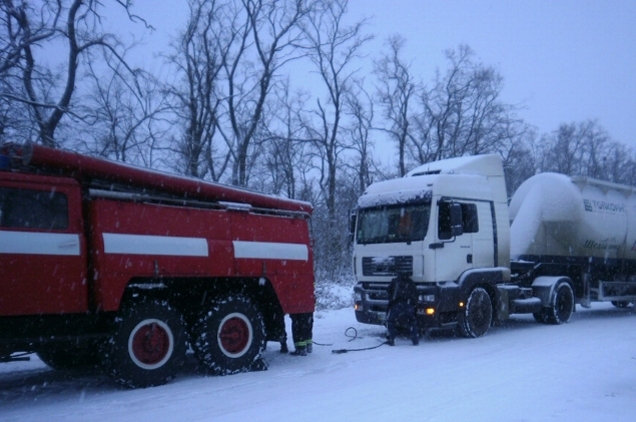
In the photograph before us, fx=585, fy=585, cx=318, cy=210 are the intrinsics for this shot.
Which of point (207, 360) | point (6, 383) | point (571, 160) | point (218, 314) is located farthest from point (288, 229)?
point (571, 160)

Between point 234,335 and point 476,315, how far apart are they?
19.3 feet

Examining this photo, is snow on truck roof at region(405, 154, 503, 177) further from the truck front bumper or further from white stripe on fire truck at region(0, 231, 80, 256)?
white stripe on fire truck at region(0, 231, 80, 256)

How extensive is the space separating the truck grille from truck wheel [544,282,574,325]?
16.1ft

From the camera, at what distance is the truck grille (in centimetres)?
1209

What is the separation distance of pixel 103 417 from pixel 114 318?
161 centimetres

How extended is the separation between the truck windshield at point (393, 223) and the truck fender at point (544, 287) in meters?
4.60

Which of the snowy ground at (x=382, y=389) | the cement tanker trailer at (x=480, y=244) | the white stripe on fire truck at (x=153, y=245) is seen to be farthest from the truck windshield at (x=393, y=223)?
the white stripe on fire truck at (x=153, y=245)

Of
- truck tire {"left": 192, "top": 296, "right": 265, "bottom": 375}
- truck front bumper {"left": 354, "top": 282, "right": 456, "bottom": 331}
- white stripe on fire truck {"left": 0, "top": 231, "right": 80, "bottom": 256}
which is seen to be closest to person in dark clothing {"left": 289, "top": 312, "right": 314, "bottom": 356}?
truck tire {"left": 192, "top": 296, "right": 265, "bottom": 375}

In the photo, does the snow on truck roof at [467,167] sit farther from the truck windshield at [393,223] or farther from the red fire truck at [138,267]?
the red fire truck at [138,267]

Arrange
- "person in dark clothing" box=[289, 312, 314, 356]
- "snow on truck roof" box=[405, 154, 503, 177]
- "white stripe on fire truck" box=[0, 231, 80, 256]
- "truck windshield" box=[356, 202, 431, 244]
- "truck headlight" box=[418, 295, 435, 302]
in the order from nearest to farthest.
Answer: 1. "white stripe on fire truck" box=[0, 231, 80, 256]
2. "person in dark clothing" box=[289, 312, 314, 356]
3. "truck headlight" box=[418, 295, 435, 302]
4. "truck windshield" box=[356, 202, 431, 244]
5. "snow on truck roof" box=[405, 154, 503, 177]

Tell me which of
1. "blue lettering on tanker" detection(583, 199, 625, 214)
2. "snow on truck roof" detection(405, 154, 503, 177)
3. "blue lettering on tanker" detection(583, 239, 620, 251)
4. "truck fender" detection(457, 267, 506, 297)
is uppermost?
"snow on truck roof" detection(405, 154, 503, 177)

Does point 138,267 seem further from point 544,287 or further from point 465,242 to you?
point 544,287

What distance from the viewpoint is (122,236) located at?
26.0ft

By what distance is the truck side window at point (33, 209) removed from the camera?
281 inches
